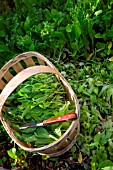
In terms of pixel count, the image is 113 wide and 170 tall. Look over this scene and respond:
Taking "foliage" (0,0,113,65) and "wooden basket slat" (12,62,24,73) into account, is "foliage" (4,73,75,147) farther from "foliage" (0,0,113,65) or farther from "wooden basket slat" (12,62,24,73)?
"foliage" (0,0,113,65)

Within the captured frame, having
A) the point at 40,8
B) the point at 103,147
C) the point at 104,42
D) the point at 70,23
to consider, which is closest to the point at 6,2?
the point at 40,8

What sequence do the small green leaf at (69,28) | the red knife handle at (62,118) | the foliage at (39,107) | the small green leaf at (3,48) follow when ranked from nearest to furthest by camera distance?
the red knife handle at (62,118) → the foliage at (39,107) → the small green leaf at (69,28) → the small green leaf at (3,48)

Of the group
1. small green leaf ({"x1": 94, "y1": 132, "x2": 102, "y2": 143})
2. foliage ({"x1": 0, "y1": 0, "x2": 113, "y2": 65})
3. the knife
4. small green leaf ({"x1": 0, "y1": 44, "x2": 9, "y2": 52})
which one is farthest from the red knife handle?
small green leaf ({"x1": 0, "y1": 44, "x2": 9, "y2": 52})

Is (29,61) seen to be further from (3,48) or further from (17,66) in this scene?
(3,48)

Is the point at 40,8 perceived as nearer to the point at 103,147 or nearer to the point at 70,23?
the point at 70,23

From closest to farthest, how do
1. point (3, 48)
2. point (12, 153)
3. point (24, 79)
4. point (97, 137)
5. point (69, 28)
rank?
1. point (24, 79)
2. point (97, 137)
3. point (12, 153)
4. point (69, 28)
5. point (3, 48)

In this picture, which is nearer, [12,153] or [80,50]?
[12,153]

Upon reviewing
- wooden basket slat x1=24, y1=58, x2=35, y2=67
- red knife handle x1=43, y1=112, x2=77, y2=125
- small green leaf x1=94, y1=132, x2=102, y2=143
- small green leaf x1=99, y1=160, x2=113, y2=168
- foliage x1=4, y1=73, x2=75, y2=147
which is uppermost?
wooden basket slat x1=24, y1=58, x2=35, y2=67

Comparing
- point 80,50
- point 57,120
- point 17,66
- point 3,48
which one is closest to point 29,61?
point 17,66

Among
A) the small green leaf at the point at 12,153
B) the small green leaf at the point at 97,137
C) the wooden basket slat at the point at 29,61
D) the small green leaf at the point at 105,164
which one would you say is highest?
the wooden basket slat at the point at 29,61

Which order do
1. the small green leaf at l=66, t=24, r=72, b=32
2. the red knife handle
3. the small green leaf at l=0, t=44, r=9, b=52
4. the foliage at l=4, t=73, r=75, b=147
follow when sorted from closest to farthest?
the red knife handle < the foliage at l=4, t=73, r=75, b=147 < the small green leaf at l=66, t=24, r=72, b=32 < the small green leaf at l=0, t=44, r=9, b=52

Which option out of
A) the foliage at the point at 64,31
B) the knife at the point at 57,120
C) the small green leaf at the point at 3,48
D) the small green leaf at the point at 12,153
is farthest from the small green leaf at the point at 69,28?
the small green leaf at the point at 12,153

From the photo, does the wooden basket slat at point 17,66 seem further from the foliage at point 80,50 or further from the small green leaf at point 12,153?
the small green leaf at point 12,153

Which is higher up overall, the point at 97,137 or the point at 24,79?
the point at 24,79
